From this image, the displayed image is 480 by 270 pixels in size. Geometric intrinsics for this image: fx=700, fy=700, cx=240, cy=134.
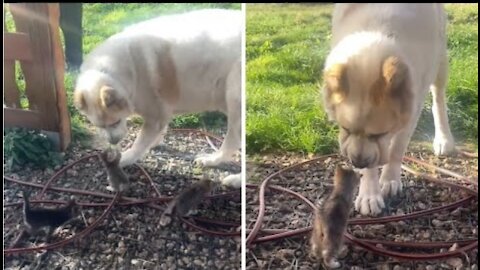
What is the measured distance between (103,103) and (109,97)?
3 cm

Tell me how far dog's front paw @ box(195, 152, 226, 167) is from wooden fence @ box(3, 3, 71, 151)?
0.41 meters

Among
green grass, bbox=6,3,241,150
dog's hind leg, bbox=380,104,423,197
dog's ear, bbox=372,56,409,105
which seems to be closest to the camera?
dog's ear, bbox=372,56,409,105

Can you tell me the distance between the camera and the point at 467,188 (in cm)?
200

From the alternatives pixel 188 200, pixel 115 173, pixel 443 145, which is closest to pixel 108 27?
pixel 115 173

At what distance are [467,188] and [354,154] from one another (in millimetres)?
359

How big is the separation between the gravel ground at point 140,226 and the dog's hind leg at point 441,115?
59cm

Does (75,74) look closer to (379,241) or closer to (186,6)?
(186,6)

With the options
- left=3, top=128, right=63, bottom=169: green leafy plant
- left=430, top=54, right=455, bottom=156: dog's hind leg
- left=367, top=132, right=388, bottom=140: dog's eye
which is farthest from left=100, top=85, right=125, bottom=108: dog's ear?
left=430, top=54, right=455, bottom=156: dog's hind leg

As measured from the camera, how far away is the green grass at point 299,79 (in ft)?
6.44

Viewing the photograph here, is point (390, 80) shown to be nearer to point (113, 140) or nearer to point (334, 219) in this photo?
point (334, 219)

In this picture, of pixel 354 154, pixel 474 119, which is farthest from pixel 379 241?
pixel 474 119

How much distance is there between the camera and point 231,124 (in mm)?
2064

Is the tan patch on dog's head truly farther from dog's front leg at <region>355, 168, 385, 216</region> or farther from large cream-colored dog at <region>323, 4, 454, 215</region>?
dog's front leg at <region>355, 168, 385, 216</region>

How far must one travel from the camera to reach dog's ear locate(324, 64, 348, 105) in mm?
1868
